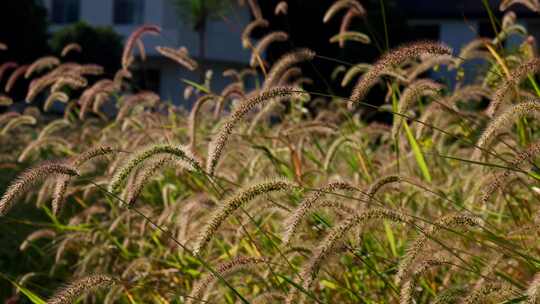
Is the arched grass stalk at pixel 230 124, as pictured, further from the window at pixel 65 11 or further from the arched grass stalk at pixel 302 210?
the window at pixel 65 11

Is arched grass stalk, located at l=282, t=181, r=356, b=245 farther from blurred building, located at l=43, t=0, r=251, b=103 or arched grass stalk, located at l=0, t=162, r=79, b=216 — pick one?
blurred building, located at l=43, t=0, r=251, b=103

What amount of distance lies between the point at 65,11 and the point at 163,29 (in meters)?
4.08

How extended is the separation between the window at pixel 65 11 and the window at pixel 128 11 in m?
1.53

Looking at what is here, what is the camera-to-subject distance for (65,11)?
93.8 ft

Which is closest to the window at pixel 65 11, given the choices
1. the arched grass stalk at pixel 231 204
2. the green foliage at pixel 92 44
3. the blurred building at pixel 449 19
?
the green foliage at pixel 92 44

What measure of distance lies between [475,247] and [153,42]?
25.7 metres

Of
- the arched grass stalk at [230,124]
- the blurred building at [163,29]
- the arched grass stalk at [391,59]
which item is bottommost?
the blurred building at [163,29]

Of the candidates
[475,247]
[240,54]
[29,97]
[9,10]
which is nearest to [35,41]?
[9,10]

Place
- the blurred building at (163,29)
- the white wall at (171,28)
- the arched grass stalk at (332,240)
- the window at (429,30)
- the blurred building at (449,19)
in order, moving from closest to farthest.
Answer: the arched grass stalk at (332,240) → the white wall at (171,28) → the blurred building at (163,29) → the blurred building at (449,19) → the window at (429,30)

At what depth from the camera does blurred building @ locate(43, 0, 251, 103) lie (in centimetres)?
2709

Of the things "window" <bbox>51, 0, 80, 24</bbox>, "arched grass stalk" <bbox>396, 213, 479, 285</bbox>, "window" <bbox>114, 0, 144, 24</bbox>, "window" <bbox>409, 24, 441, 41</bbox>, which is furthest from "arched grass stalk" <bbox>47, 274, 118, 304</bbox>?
"window" <bbox>409, 24, 441, 41</bbox>

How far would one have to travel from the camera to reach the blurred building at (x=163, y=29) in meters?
27.1

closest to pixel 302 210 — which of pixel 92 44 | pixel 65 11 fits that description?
pixel 92 44

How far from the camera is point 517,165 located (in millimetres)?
2090
